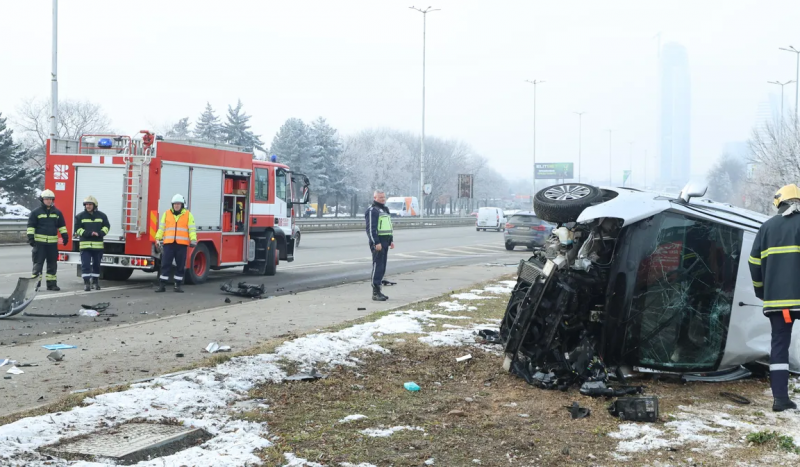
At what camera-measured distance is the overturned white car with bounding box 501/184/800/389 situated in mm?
6281

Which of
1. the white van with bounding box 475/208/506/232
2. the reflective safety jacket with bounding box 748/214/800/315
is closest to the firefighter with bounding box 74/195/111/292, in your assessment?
→ the reflective safety jacket with bounding box 748/214/800/315

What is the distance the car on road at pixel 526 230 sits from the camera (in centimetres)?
2903

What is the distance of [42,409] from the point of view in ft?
16.4

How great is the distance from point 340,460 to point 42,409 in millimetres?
2176

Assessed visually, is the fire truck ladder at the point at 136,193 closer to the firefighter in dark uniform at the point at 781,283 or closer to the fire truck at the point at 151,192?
the fire truck at the point at 151,192

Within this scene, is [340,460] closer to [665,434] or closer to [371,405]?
[371,405]

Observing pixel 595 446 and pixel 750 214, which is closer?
pixel 595 446

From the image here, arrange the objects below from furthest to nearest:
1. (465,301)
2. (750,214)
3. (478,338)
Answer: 1. (465,301)
2. (478,338)
3. (750,214)

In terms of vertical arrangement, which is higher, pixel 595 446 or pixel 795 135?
pixel 795 135

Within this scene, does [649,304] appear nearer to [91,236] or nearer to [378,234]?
[378,234]

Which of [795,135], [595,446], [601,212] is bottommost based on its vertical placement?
[595,446]

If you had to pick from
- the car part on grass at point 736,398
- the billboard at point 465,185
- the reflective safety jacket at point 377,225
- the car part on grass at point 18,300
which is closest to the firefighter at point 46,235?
the car part on grass at point 18,300

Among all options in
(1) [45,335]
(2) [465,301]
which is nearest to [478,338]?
(2) [465,301]

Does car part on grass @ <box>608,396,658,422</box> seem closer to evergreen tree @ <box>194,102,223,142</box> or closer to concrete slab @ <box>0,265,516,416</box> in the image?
concrete slab @ <box>0,265,516,416</box>
